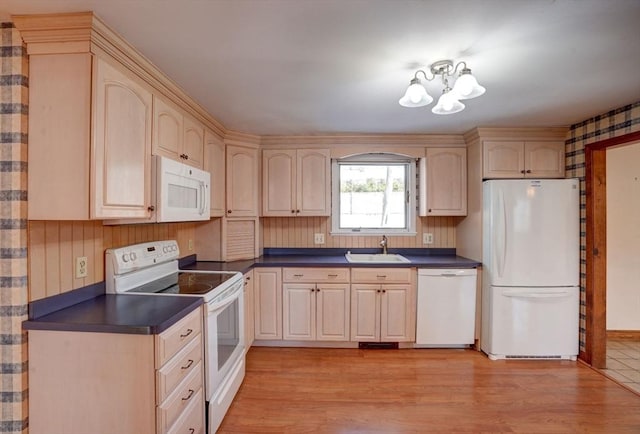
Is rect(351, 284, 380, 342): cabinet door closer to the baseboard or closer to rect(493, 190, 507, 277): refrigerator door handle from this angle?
rect(493, 190, 507, 277): refrigerator door handle

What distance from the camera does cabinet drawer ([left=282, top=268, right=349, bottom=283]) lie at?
2.94 meters

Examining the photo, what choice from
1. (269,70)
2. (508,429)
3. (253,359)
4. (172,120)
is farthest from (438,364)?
(172,120)

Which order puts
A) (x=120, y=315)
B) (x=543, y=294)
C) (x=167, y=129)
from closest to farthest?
(x=120, y=315)
(x=167, y=129)
(x=543, y=294)

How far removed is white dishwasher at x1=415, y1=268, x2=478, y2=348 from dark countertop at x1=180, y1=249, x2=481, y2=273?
0.30 feet

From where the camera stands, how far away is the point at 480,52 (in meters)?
1.55

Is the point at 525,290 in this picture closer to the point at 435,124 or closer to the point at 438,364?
the point at 438,364

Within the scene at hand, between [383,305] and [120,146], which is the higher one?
[120,146]

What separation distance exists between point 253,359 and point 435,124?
2.74m

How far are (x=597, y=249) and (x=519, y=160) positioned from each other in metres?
1.00

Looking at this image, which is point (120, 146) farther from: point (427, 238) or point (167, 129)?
point (427, 238)

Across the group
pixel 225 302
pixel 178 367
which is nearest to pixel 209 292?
pixel 225 302

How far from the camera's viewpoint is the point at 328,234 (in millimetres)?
3459

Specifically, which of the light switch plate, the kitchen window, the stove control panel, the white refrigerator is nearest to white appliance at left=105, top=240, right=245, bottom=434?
the stove control panel

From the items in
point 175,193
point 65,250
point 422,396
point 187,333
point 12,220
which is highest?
point 175,193
